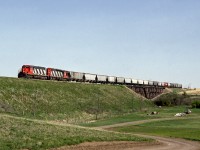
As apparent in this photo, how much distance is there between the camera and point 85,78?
134 m

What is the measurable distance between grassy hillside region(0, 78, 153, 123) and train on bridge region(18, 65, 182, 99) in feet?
A: 20.2

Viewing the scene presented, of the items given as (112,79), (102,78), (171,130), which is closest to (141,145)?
(171,130)

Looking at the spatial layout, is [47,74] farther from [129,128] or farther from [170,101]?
[170,101]

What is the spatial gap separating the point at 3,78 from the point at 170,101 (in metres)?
86.4

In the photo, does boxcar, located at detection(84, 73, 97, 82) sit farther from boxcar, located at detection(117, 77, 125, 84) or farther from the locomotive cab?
the locomotive cab

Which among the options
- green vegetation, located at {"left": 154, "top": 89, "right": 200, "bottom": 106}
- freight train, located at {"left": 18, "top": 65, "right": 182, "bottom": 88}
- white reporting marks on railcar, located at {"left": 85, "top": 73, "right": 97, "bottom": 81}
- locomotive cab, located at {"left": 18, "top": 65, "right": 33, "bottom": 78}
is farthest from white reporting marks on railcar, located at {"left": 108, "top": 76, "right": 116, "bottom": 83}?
locomotive cab, located at {"left": 18, "top": 65, "right": 33, "bottom": 78}

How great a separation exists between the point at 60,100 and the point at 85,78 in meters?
40.6

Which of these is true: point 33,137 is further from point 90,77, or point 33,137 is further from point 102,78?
point 102,78

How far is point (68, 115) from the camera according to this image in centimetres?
8625

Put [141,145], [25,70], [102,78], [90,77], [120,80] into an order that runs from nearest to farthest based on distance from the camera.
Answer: [141,145]
[25,70]
[90,77]
[102,78]
[120,80]

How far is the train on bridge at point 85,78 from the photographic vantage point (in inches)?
4040

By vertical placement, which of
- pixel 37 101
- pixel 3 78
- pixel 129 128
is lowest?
pixel 129 128

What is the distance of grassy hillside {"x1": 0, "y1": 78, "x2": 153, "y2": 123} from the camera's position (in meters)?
78.1

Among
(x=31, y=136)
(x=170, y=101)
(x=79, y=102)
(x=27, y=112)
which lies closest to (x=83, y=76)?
(x=79, y=102)
